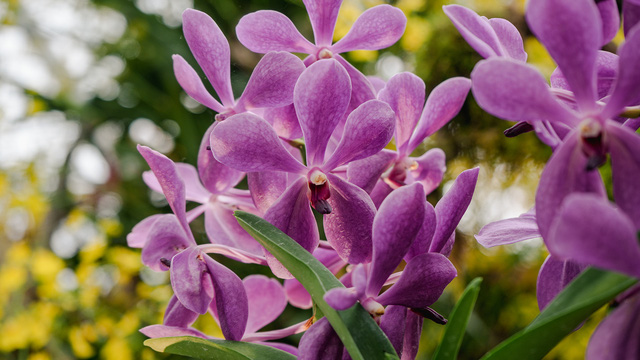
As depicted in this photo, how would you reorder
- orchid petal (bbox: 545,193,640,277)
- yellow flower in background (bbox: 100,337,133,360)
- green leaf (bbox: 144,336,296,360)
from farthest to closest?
yellow flower in background (bbox: 100,337,133,360) → green leaf (bbox: 144,336,296,360) → orchid petal (bbox: 545,193,640,277)

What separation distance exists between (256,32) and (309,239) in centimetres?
12

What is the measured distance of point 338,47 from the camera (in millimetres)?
300

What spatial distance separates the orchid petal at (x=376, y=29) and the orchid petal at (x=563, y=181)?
0.15 meters

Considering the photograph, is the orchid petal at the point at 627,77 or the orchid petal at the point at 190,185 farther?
the orchid petal at the point at 190,185

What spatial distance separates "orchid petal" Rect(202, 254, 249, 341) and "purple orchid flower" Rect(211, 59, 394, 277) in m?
0.02

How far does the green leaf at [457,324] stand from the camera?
0.56 feet

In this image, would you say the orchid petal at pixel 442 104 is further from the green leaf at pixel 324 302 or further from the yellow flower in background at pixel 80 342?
→ the yellow flower in background at pixel 80 342

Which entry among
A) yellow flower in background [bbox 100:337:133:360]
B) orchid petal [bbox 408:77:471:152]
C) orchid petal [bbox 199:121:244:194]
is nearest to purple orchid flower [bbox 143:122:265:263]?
orchid petal [bbox 199:121:244:194]

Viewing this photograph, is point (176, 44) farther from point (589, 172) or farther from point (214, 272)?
point (589, 172)

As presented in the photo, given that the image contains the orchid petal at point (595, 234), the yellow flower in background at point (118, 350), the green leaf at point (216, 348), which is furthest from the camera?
the yellow flower in background at point (118, 350)

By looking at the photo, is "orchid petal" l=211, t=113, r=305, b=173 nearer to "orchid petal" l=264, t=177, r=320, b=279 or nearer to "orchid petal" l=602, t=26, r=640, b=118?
"orchid petal" l=264, t=177, r=320, b=279

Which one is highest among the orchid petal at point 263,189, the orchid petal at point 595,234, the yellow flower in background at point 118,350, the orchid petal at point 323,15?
the orchid petal at point 595,234

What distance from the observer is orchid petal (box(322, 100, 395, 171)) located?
22 centimetres

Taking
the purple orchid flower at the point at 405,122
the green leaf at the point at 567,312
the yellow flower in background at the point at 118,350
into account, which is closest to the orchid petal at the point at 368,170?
the purple orchid flower at the point at 405,122
